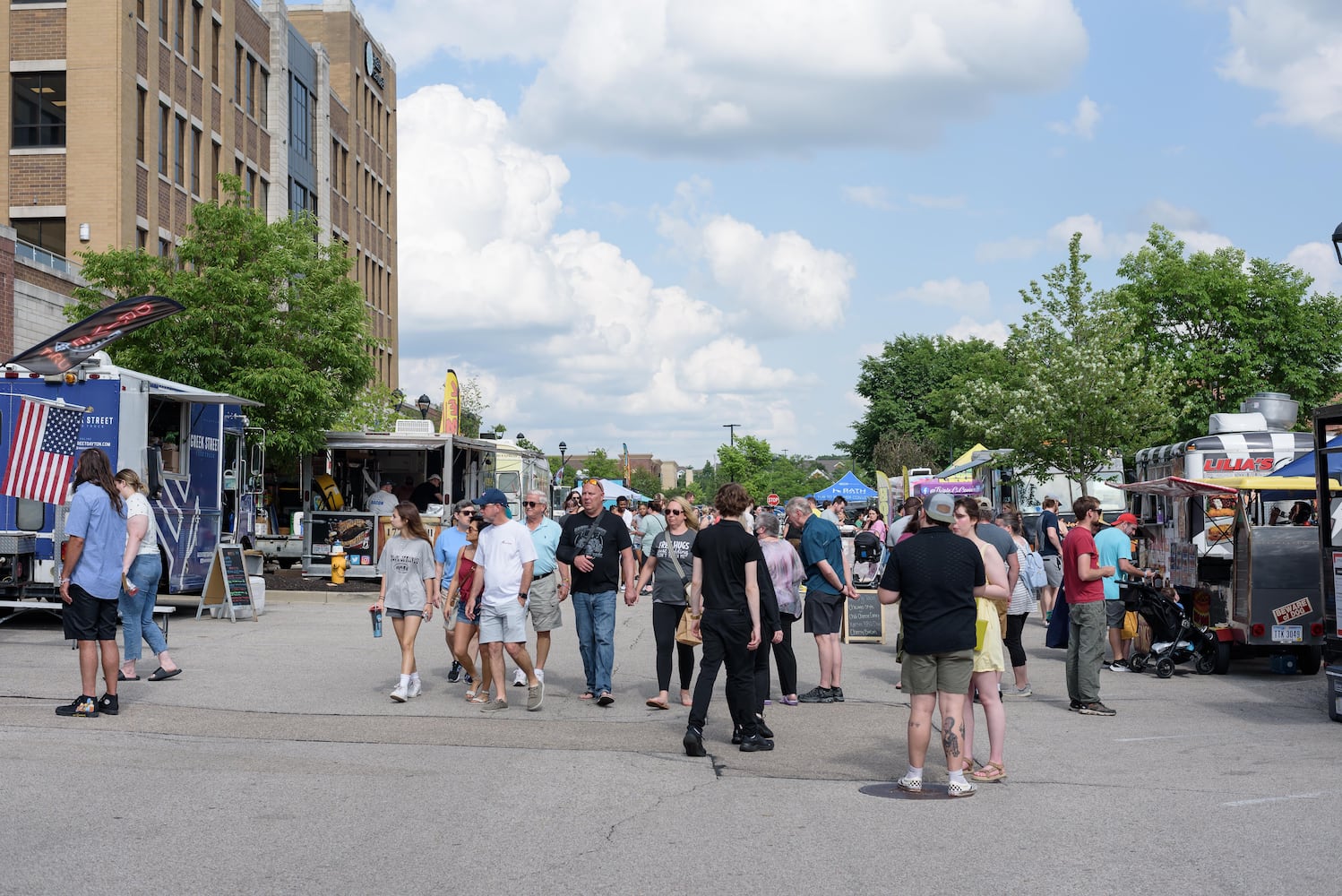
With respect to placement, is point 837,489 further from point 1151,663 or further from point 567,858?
point 567,858

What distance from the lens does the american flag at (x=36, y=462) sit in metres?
14.2

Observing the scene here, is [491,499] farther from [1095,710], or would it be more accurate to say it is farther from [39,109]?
[39,109]

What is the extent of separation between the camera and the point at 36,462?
14.3 metres

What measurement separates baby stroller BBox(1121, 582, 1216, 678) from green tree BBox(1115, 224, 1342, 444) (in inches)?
1225

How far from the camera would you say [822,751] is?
906 cm

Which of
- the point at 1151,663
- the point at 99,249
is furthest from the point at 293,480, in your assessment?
the point at 1151,663

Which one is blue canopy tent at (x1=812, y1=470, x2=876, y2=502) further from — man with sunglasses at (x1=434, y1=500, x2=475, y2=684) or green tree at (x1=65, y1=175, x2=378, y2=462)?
man with sunglasses at (x1=434, y1=500, x2=475, y2=684)

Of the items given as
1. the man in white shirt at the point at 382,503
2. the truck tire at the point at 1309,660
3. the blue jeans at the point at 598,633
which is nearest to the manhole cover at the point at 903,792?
the blue jeans at the point at 598,633

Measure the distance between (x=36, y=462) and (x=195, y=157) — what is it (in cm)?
2729

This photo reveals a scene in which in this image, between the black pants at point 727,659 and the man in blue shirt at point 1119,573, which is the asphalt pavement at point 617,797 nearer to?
the black pants at point 727,659

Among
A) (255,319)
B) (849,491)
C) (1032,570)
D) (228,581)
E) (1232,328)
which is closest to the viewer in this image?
(1032,570)

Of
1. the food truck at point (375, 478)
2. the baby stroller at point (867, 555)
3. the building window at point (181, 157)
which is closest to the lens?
the baby stroller at point (867, 555)

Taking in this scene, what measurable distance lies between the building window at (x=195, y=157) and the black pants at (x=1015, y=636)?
32.7m

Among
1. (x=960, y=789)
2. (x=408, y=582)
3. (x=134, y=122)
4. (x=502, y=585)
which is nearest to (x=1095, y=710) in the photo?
(x=960, y=789)
